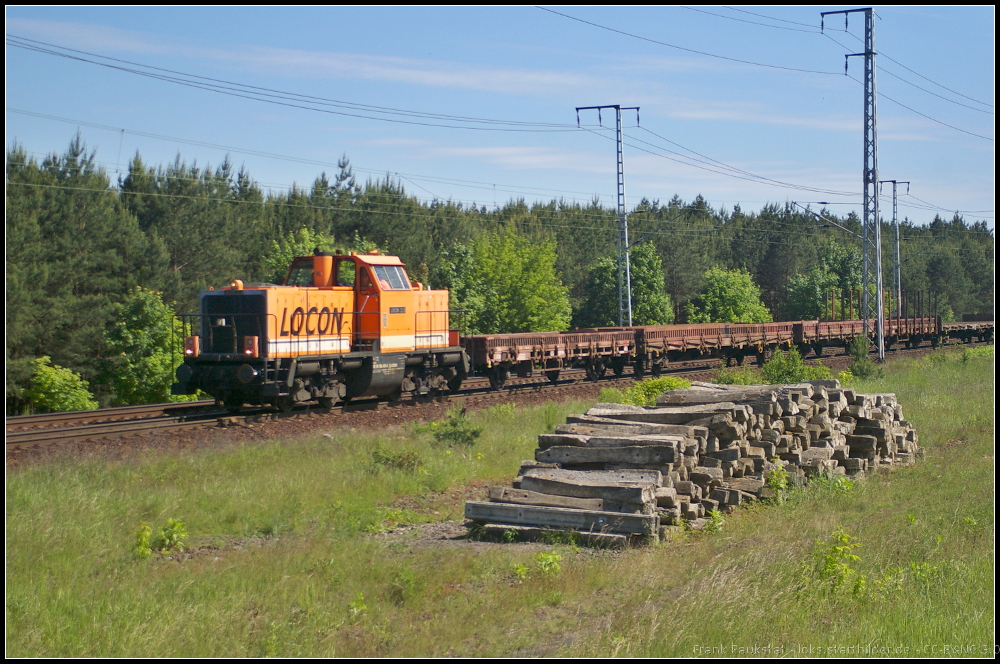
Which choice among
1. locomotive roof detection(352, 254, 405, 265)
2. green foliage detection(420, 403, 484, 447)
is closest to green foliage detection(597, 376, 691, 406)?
green foliage detection(420, 403, 484, 447)

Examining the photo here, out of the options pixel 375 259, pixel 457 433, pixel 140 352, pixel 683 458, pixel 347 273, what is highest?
pixel 375 259

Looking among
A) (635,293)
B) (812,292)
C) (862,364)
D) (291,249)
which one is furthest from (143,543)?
(812,292)

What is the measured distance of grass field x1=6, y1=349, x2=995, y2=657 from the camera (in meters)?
6.09

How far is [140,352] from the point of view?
121 feet

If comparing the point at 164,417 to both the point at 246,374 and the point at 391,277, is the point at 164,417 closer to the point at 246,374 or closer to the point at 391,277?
the point at 246,374

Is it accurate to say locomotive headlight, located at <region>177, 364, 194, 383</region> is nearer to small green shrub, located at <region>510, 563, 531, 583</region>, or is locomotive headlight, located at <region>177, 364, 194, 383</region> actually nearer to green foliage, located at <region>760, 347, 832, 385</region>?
small green shrub, located at <region>510, 563, 531, 583</region>

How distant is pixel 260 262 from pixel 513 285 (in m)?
16.1

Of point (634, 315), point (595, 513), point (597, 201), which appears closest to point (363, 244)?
point (634, 315)

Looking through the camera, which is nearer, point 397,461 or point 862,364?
point 397,461

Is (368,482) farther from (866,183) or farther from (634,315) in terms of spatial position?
(634,315)

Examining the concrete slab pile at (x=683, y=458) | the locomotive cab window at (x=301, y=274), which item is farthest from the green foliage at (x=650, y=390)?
the locomotive cab window at (x=301, y=274)

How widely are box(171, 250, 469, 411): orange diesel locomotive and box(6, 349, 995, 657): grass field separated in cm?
502

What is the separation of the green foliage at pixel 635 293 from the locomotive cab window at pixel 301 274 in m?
45.7

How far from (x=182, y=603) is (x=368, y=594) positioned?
1502 millimetres
